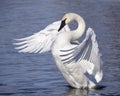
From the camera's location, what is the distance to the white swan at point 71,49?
12617 mm

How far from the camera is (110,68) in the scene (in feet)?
50.5

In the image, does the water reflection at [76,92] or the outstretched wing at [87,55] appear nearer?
the outstretched wing at [87,55]

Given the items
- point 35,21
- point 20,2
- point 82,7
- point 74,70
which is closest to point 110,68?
point 74,70

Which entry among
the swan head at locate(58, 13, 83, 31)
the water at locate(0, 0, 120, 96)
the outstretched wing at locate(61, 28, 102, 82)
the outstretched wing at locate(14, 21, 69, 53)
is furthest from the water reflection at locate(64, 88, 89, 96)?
the swan head at locate(58, 13, 83, 31)

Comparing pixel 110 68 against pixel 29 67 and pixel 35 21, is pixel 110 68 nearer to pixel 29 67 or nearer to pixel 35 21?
pixel 29 67

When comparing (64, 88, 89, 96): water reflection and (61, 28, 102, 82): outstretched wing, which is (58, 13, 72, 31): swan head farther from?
(64, 88, 89, 96): water reflection

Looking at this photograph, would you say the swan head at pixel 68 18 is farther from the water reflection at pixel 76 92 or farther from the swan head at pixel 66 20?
the water reflection at pixel 76 92

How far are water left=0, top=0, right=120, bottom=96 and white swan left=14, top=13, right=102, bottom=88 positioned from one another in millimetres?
323

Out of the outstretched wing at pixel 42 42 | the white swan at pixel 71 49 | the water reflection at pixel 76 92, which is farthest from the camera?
the outstretched wing at pixel 42 42

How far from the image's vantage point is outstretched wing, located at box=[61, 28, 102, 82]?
1234cm

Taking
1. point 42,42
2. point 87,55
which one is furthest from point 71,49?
point 42,42

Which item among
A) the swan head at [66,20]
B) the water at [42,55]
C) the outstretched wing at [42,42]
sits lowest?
the water at [42,55]

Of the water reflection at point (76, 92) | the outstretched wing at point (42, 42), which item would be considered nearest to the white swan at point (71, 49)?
the outstretched wing at point (42, 42)

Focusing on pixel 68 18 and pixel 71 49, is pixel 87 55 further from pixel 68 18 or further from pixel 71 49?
pixel 68 18
